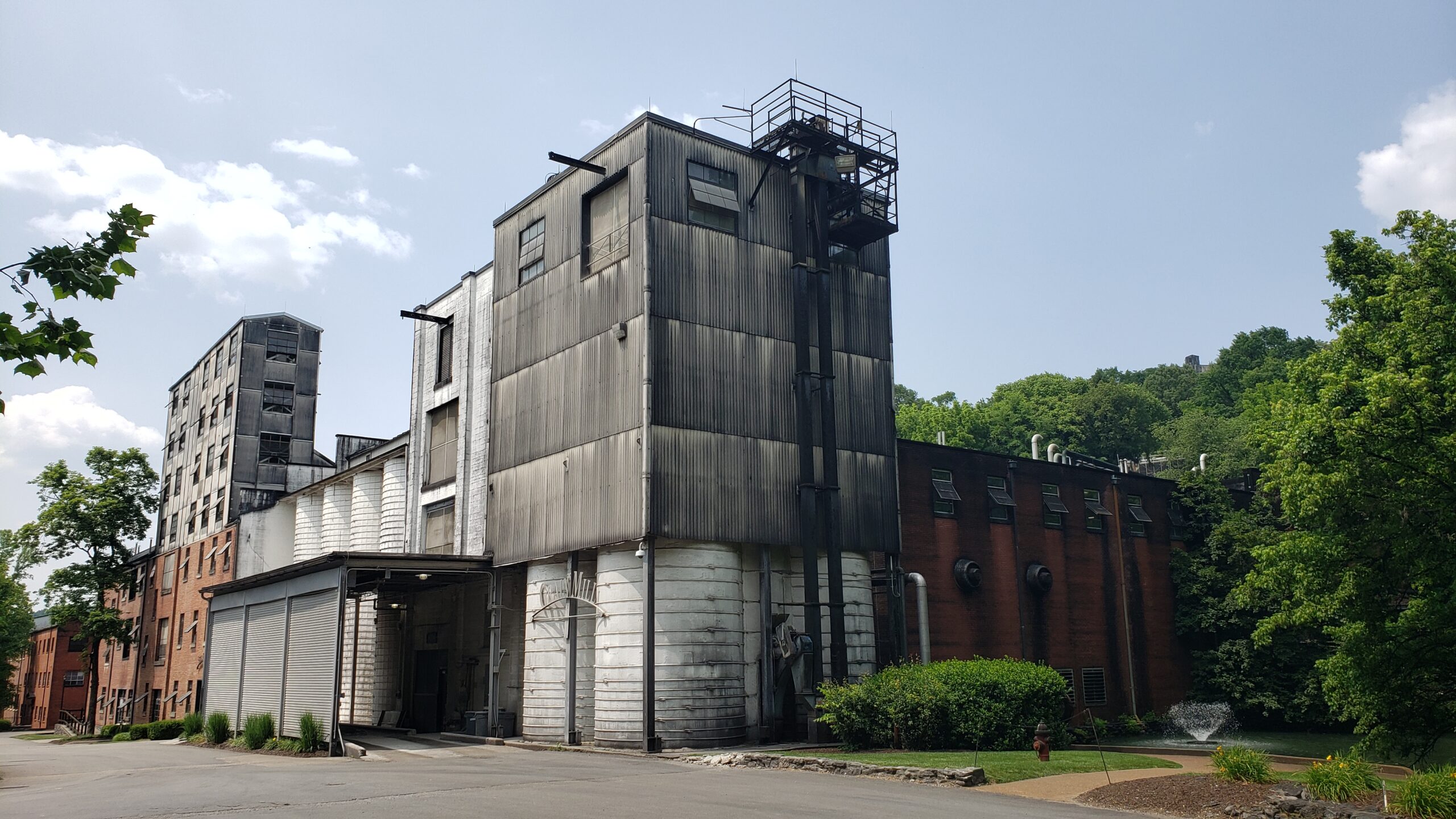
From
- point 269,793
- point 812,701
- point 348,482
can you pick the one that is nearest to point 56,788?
point 269,793

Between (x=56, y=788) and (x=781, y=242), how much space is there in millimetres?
21001

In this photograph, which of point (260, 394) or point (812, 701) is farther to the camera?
point (260, 394)

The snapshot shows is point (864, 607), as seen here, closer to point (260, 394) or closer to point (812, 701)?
point (812, 701)

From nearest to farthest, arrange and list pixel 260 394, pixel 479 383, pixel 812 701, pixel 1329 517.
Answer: pixel 1329 517, pixel 812 701, pixel 479 383, pixel 260 394

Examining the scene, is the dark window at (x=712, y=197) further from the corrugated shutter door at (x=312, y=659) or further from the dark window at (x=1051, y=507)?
the dark window at (x=1051, y=507)

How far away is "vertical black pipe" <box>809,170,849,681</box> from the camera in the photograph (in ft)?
92.4

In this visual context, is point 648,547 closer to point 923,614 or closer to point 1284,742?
point 923,614

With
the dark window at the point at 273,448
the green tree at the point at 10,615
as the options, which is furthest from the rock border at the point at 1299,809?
the green tree at the point at 10,615

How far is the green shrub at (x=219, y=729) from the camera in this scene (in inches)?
1319

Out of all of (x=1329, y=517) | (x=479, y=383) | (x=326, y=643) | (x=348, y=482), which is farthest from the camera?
(x=348, y=482)

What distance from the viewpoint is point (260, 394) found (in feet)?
188

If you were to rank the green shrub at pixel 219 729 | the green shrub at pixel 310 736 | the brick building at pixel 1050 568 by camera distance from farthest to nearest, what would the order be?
the brick building at pixel 1050 568 < the green shrub at pixel 219 729 < the green shrub at pixel 310 736

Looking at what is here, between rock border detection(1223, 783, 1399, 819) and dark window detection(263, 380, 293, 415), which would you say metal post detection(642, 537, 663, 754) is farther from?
dark window detection(263, 380, 293, 415)

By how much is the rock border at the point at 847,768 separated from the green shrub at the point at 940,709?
3312mm
